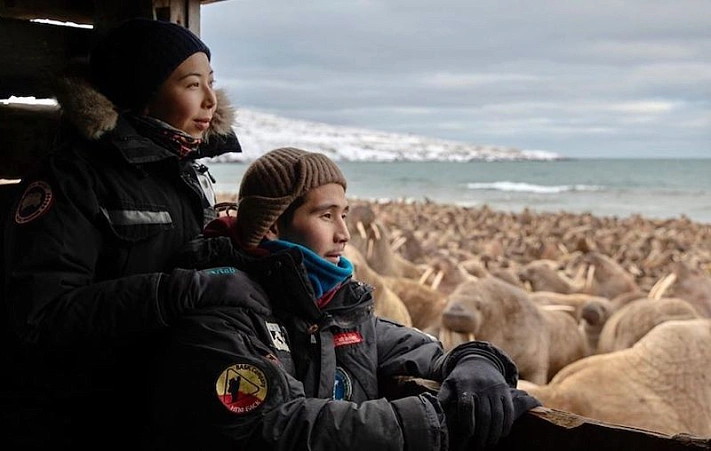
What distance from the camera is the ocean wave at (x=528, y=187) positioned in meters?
55.9

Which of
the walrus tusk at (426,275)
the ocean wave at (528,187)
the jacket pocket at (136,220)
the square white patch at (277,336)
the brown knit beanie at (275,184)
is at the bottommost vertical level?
the ocean wave at (528,187)

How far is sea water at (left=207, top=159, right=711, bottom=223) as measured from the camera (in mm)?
40188

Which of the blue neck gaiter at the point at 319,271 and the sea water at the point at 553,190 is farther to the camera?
the sea water at the point at 553,190

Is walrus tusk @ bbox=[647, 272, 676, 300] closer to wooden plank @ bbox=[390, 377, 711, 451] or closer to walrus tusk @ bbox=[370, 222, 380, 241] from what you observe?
walrus tusk @ bbox=[370, 222, 380, 241]

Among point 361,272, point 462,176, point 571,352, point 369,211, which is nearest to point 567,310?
point 571,352

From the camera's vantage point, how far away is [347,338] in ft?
7.56

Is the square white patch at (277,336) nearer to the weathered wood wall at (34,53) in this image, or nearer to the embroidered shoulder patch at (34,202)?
the embroidered shoulder patch at (34,202)

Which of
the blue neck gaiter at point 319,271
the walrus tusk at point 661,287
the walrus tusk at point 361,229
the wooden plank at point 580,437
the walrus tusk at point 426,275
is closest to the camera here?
the wooden plank at point 580,437

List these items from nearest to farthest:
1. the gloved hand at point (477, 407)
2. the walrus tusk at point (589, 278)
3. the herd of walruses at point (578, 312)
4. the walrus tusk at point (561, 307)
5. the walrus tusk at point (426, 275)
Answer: the gloved hand at point (477, 407) → the herd of walruses at point (578, 312) → the walrus tusk at point (561, 307) → the walrus tusk at point (426, 275) → the walrus tusk at point (589, 278)

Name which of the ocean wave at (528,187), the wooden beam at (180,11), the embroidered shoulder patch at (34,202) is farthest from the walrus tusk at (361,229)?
the ocean wave at (528,187)

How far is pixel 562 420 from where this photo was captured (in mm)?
2074

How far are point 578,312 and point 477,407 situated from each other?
6.77m

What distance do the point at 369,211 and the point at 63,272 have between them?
9.16 metres

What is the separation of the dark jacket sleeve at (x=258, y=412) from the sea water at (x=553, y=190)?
2860cm
